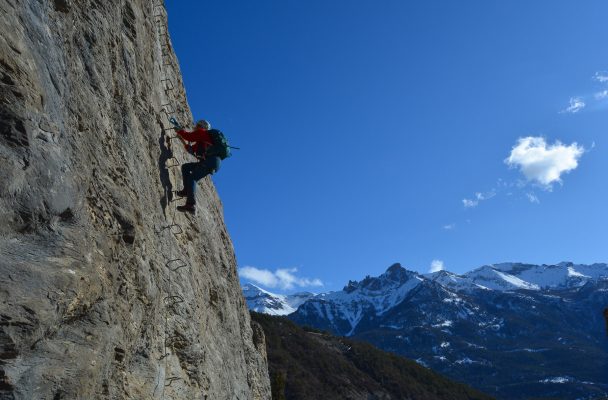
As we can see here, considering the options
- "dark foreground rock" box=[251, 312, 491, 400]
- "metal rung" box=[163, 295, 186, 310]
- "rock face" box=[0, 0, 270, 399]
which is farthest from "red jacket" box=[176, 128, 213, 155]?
"dark foreground rock" box=[251, 312, 491, 400]

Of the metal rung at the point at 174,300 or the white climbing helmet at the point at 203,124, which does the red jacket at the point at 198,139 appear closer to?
the white climbing helmet at the point at 203,124

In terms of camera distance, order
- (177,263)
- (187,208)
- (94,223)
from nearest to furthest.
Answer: (94,223), (177,263), (187,208)

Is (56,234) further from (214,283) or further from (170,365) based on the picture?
(214,283)

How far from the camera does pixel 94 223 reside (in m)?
7.48

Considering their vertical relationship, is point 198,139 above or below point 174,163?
above

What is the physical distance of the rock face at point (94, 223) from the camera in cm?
582

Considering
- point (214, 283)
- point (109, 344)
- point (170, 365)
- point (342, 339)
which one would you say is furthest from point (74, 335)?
point (342, 339)

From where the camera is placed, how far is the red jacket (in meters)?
12.8

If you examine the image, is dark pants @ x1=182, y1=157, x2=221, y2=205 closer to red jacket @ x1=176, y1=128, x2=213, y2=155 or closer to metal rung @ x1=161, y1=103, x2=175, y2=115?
red jacket @ x1=176, y1=128, x2=213, y2=155

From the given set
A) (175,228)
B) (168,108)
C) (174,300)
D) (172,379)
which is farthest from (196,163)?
(172,379)

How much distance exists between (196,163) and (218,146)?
838mm

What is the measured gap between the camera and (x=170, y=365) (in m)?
9.80

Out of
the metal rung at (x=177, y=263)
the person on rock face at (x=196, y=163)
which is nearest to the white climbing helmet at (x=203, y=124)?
the person on rock face at (x=196, y=163)

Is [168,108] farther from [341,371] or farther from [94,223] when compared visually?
[341,371]
